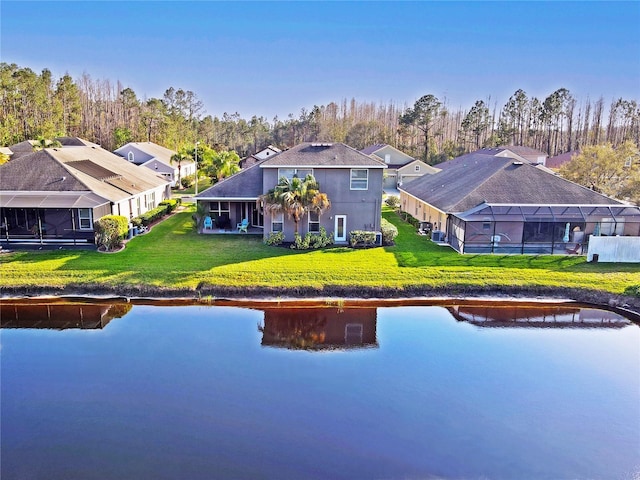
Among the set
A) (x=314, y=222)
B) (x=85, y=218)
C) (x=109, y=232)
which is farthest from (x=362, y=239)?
(x=85, y=218)

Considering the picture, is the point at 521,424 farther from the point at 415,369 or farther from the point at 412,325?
the point at 412,325

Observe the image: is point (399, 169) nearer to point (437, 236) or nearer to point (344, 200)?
point (437, 236)

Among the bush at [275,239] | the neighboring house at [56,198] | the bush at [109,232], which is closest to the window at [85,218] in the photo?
the neighboring house at [56,198]

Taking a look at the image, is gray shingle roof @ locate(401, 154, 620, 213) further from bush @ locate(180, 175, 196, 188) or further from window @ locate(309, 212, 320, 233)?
bush @ locate(180, 175, 196, 188)

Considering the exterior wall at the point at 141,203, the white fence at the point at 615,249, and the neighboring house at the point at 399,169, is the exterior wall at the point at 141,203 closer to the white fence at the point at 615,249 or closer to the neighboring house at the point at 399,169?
the neighboring house at the point at 399,169

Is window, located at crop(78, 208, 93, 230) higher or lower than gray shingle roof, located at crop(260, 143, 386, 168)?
lower

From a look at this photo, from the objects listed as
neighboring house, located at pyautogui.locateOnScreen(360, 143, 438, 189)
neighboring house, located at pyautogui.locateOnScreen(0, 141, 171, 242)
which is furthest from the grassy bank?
neighboring house, located at pyautogui.locateOnScreen(360, 143, 438, 189)
